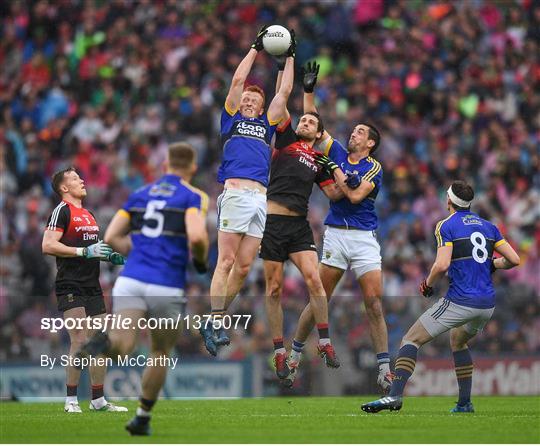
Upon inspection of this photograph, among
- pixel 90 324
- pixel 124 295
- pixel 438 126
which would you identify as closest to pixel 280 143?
pixel 90 324

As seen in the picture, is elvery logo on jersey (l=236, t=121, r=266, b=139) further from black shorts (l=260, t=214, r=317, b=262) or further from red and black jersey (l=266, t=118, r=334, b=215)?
black shorts (l=260, t=214, r=317, b=262)

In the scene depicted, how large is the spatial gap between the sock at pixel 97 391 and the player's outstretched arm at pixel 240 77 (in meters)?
3.61

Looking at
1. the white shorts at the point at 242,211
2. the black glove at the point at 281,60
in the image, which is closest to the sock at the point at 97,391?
the white shorts at the point at 242,211

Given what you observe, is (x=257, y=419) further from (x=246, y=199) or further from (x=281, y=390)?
(x=281, y=390)

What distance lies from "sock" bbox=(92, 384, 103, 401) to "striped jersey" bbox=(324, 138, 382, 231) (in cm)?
354

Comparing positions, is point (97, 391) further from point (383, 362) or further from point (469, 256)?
point (469, 256)

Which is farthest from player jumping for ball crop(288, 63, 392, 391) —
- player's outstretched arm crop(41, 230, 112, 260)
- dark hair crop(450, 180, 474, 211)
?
player's outstretched arm crop(41, 230, 112, 260)

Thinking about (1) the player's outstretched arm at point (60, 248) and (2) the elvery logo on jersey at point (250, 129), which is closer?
(1) the player's outstretched arm at point (60, 248)

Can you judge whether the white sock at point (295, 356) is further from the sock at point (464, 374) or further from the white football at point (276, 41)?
the white football at point (276, 41)

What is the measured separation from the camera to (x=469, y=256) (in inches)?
556

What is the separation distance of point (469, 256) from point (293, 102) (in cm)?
1174

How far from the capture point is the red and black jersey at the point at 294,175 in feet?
51.1

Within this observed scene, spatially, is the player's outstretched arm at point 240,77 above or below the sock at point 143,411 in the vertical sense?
above

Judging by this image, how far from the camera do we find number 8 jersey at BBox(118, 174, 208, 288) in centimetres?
1106
